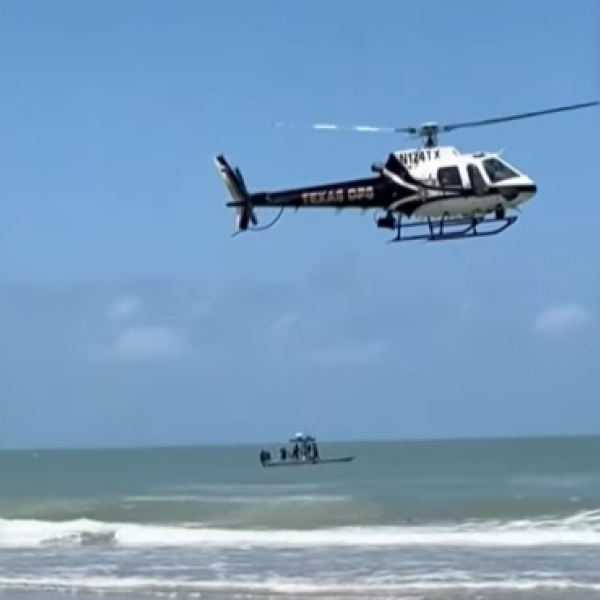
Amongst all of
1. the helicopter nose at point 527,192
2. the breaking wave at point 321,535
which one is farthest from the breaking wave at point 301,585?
the breaking wave at point 321,535

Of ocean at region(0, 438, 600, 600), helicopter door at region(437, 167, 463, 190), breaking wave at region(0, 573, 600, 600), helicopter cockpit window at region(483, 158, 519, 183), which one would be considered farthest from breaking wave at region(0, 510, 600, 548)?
helicopter door at region(437, 167, 463, 190)

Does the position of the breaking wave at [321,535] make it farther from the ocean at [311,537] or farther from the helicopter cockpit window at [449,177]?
the helicopter cockpit window at [449,177]

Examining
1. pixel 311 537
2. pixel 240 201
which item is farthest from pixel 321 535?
pixel 240 201

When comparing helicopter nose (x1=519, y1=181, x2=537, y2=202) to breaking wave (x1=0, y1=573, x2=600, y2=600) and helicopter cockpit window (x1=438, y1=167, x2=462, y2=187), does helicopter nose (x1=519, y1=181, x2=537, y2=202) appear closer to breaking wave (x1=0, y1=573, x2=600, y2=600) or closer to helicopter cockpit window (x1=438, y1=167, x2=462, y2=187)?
helicopter cockpit window (x1=438, y1=167, x2=462, y2=187)

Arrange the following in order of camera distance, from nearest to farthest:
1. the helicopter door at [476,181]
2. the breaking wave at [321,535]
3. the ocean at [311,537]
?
1. the ocean at [311,537]
2. the helicopter door at [476,181]
3. the breaking wave at [321,535]

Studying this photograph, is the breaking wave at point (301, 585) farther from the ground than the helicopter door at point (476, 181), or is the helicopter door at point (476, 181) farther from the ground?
the helicopter door at point (476, 181)

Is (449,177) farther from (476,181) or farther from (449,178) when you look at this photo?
(476,181)

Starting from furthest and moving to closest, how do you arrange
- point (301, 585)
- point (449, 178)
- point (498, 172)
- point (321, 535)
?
point (321, 535), point (498, 172), point (449, 178), point (301, 585)
